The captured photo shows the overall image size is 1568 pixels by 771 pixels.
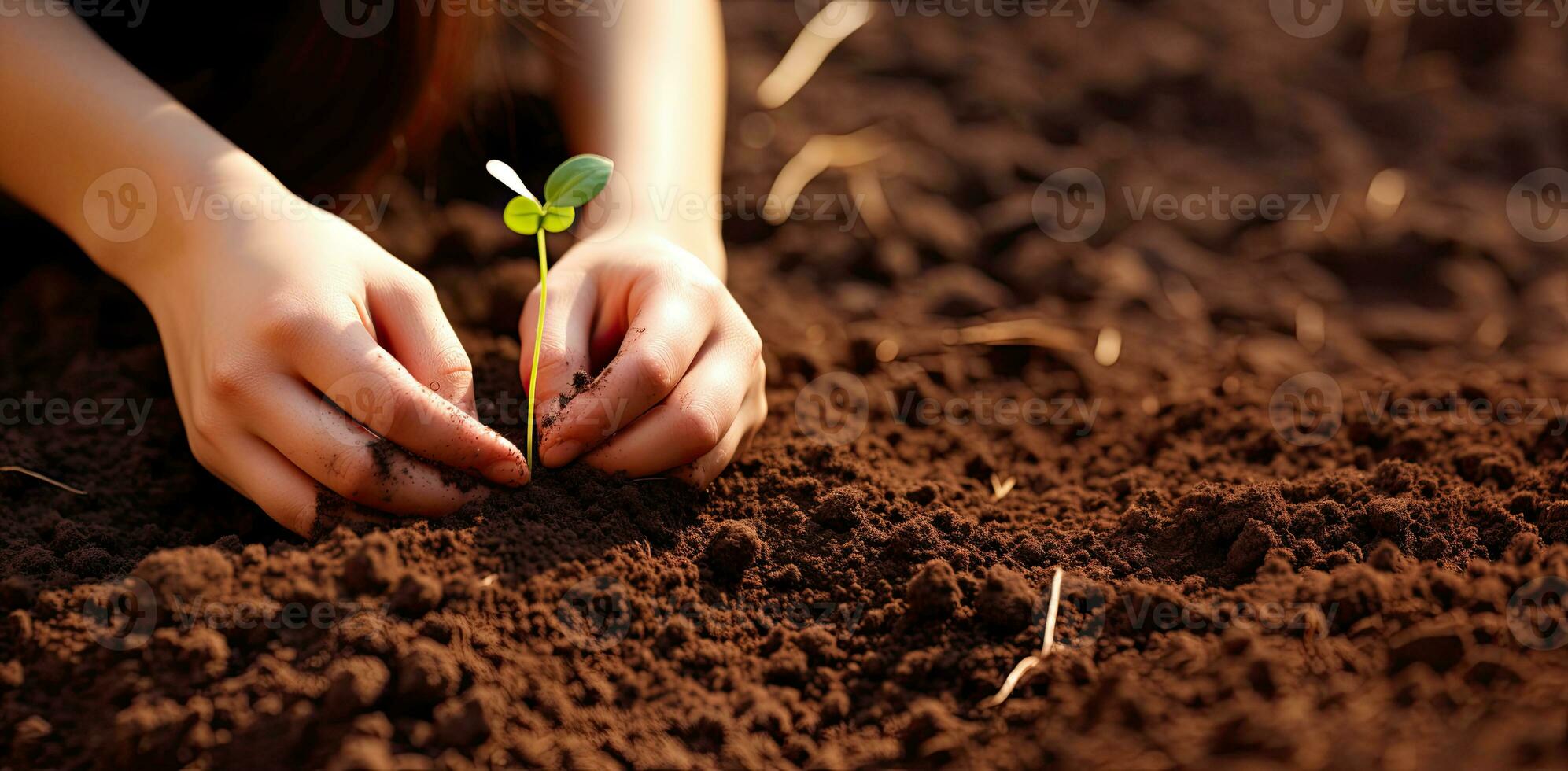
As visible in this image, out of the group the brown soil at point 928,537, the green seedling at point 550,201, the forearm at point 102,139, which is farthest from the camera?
the forearm at point 102,139

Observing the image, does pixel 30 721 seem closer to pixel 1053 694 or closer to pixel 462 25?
pixel 1053 694

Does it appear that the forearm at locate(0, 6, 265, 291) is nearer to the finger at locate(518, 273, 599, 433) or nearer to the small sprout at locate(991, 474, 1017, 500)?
the finger at locate(518, 273, 599, 433)

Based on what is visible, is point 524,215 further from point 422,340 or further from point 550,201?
point 422,340

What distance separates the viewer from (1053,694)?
1.05 m

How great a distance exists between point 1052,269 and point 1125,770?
157cm

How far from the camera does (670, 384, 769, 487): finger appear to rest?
4.51ft

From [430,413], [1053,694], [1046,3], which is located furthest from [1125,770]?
[1046,3]

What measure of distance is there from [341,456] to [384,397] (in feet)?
0.29

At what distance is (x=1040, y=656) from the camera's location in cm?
110

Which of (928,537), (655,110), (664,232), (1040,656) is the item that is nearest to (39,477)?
(664,232)

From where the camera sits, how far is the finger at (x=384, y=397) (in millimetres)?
1162

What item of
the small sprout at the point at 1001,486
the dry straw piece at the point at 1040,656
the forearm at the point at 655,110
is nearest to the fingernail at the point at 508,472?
the forearm at the point at 655,110

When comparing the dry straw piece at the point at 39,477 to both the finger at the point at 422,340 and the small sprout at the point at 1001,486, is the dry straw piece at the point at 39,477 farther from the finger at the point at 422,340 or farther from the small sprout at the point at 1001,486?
the small sprout at the point at 1001,486

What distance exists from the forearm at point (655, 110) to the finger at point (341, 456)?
54 cm
